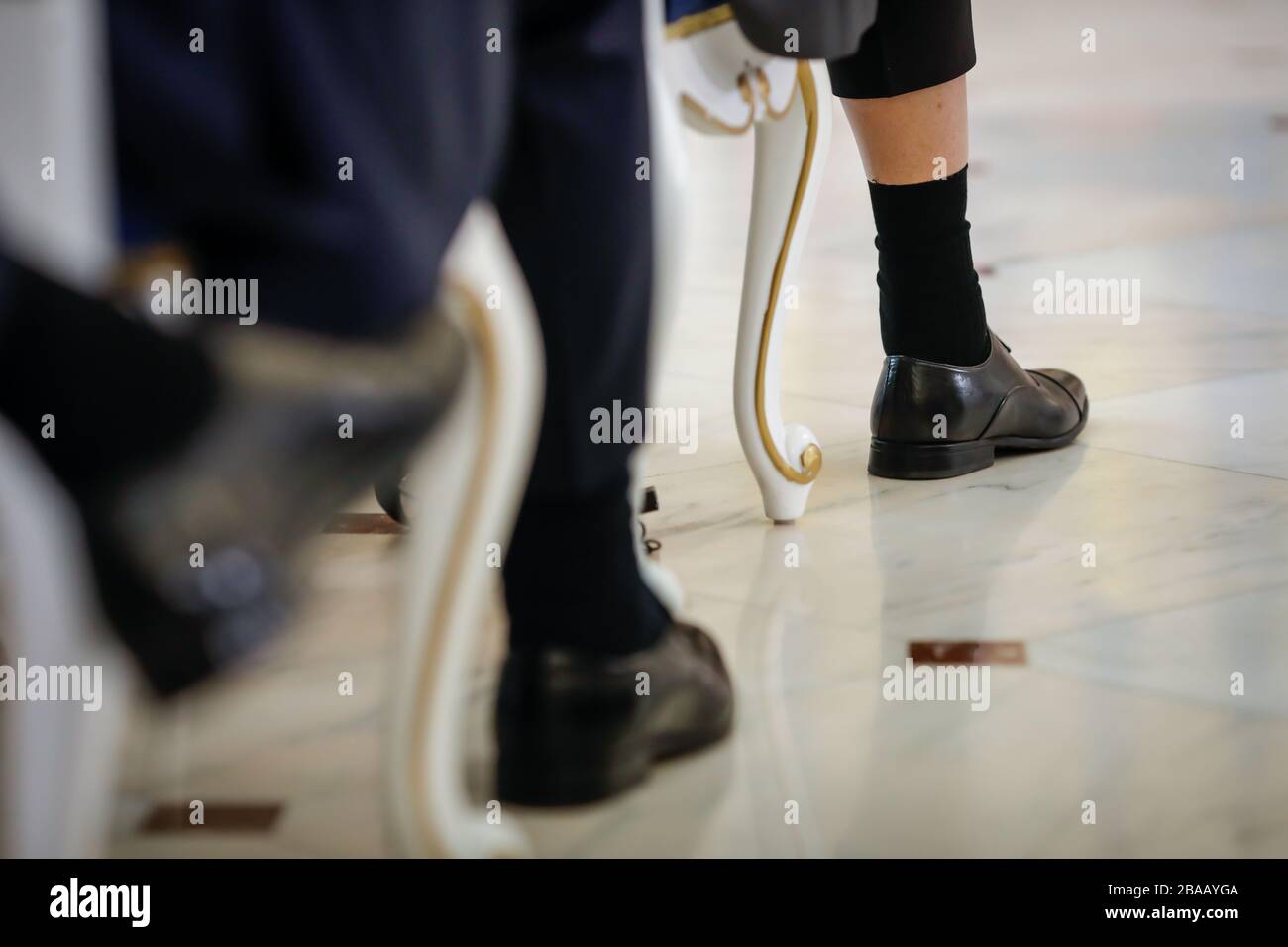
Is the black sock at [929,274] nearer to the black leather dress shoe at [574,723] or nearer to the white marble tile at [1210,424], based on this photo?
the white marble tile at [1210,424]

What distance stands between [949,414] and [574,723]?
0.78 meters

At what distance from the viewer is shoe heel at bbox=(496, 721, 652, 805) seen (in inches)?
38.9

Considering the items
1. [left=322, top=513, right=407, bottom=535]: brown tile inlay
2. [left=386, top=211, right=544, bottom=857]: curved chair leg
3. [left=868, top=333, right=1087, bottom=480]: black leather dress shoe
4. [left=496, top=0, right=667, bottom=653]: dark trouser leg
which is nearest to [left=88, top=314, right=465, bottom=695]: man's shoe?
[left=386, top=211, right=544, bottom=857]: curved chair leg

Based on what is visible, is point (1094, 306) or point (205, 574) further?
point (1094, 306)

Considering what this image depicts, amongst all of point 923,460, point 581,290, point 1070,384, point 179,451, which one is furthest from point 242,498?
point 1070,384

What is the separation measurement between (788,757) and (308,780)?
1.01 ft

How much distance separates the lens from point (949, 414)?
1649mm

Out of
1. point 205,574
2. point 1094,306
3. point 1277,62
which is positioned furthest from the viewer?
point 1277,62

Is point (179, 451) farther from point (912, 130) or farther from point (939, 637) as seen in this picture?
point (912, 130)

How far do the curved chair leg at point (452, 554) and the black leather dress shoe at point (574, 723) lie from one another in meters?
0.19

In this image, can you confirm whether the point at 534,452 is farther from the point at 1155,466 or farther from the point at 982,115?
the point at 982,115

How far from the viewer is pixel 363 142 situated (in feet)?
2.10
